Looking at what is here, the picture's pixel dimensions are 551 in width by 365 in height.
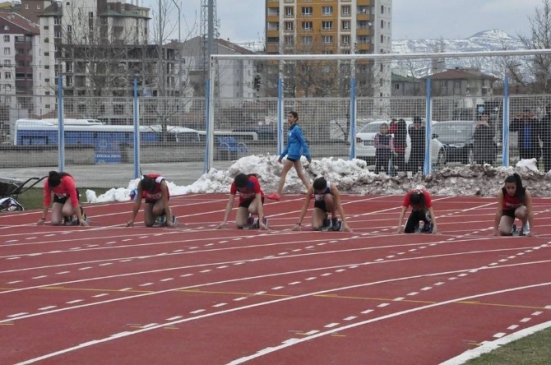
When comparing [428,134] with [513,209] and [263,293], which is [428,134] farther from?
[263,293]

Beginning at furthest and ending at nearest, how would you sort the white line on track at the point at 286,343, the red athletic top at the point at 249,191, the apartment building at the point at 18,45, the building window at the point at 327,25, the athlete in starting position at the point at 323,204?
the apartment building at the point at 18,45 < the building window at the point at 327,25 < the red athletic top at the point at 249,191 < the athlete in starting position at the point at 323,204 < the white line on track at the point at 286,343

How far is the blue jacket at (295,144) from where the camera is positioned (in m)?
23.6

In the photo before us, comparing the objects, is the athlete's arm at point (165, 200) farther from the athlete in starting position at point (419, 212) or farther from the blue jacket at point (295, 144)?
the blue jacket at point (295, 144)

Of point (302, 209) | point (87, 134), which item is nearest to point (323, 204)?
point (302, 209)

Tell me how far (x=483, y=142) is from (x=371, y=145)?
105 inches

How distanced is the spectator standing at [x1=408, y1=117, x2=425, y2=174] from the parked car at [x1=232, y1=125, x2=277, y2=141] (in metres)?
3.33

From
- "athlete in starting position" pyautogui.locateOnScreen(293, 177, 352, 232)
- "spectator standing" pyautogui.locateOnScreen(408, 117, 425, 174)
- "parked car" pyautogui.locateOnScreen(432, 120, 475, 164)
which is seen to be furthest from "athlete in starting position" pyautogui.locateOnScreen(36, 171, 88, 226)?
"parked car" pyautogui.locateOnScreen(432, 120, 475, 164)

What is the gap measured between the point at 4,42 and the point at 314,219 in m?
120

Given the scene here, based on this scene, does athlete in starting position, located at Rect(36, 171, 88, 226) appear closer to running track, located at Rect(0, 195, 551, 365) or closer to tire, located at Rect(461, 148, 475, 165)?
running track, located at Rect(0, 195, 551, 365)

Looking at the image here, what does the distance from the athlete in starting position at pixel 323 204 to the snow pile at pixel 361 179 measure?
6.73 meters

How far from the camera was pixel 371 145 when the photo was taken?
89.7 feet

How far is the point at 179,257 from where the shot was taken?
14.8 m

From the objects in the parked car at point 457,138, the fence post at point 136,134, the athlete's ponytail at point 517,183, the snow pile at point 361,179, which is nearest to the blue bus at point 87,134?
the fence post at point 136,134

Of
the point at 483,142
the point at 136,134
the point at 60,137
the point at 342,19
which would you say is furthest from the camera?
the point at 342,19
